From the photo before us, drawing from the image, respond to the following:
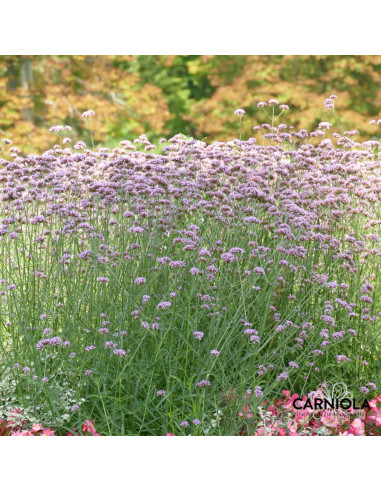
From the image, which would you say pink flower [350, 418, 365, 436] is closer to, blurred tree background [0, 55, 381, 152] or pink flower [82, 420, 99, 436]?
pink flower [82, 420, 99, 436]

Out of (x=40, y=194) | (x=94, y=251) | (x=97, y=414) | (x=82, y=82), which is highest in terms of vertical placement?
(x=82, y=82)

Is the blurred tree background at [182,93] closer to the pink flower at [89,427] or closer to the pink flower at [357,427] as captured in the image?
the pink flower at [89,427]

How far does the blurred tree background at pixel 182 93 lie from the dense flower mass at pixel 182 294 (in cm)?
553

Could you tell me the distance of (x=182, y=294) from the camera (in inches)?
142

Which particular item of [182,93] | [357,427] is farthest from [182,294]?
[182,93]

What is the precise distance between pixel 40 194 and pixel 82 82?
6985 mm

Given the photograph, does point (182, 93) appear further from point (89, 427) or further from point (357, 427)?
point (89, 427)

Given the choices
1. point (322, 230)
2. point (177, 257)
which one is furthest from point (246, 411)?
point (322, 230)

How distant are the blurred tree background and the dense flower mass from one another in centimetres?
553

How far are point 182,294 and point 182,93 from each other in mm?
7719

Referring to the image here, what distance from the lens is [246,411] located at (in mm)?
3229

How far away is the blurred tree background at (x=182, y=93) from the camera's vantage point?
32.1 feet

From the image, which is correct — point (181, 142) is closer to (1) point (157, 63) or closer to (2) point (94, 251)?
(2) point (94, 251)

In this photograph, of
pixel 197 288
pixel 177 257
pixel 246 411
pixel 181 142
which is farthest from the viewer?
pixel 181 142
